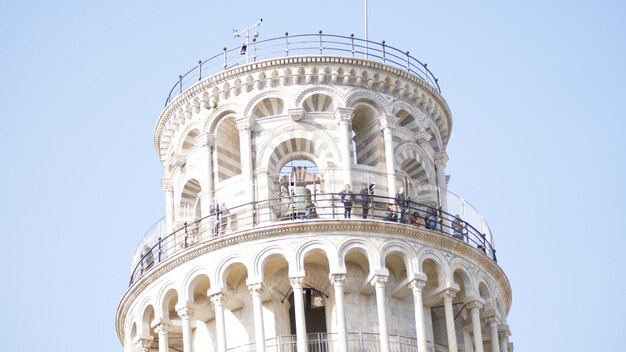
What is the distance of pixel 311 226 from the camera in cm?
6481

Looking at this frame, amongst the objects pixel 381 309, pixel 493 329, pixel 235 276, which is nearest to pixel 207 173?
pixel 235 276

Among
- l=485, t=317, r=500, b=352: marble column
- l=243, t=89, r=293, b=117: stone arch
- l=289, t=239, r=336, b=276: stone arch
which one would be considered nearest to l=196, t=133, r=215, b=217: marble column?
l=243, t=89, r=293, b=117: stone arch

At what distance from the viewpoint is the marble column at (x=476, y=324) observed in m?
65.9

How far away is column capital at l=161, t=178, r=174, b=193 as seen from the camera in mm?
71875

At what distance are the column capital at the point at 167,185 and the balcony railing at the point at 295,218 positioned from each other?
3202 millimetres

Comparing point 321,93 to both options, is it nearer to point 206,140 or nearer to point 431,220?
point 206,140

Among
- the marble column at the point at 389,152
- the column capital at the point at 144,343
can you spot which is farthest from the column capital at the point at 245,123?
the column capital at the point at 144,343

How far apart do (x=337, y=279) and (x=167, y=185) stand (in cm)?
1041

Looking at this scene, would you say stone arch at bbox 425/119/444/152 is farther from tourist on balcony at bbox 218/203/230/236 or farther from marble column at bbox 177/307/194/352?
marble column at bbox 177/307/194/352

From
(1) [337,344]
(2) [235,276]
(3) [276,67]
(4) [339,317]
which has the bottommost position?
(1) [337,344]

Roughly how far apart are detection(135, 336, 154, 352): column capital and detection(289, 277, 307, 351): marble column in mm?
5912

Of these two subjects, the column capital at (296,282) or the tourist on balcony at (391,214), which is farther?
the tourist on balcony at (391,214)

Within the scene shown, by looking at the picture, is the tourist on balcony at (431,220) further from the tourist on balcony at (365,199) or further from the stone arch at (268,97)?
the stone arch at (268,97)

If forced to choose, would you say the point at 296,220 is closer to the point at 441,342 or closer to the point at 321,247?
the point at 321,247
